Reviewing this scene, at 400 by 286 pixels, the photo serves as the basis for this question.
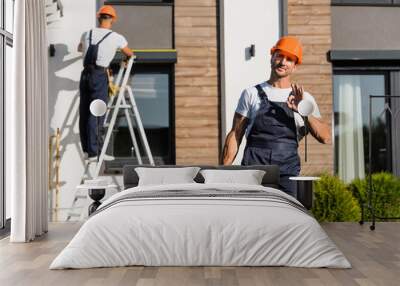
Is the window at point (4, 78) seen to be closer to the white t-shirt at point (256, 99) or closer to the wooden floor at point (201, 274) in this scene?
the wooden floor at point (201, 274)

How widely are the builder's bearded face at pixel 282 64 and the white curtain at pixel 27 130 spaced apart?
285cm

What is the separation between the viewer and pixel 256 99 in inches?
281

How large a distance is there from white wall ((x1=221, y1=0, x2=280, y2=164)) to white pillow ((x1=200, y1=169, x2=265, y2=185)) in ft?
2.64

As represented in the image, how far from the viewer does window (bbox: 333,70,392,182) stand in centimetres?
739

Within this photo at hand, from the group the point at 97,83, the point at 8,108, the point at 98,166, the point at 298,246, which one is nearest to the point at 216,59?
the point at 97,83

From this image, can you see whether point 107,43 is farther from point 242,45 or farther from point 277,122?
point 277,122

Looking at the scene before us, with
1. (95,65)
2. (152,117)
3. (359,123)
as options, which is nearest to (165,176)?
(152,117)

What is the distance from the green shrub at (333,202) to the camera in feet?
23.0

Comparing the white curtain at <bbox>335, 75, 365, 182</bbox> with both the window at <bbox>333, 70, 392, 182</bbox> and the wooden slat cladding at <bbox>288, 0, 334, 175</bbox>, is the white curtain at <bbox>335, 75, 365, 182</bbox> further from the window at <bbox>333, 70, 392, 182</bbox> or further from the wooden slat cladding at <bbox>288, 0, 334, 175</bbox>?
the wooden slat cladding at <bbox>288, 0, 334, 175</bbox>

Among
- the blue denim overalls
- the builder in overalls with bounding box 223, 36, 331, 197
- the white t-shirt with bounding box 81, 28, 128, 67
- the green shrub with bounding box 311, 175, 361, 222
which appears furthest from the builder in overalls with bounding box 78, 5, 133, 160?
the green shrub with bounding box 311, 175, 361, 222

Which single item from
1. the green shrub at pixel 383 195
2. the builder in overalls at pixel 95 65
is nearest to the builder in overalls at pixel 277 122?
the green shrub at pixel 383 195

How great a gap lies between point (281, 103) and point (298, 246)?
121 inches

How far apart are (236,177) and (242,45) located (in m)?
1.83

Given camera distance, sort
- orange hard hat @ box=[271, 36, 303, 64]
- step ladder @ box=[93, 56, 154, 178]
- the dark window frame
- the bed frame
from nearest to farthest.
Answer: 1. the bed frame
2. step ladder @ box=[93, 56, 154, 178]
3. orange hard hat @ box=[271, 36, 303, 64]
4. the dark window frame
